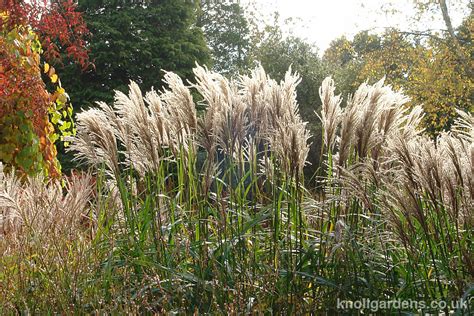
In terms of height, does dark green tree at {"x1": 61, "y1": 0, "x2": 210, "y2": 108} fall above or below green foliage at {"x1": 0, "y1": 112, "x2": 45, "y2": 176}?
above

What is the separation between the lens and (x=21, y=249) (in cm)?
365

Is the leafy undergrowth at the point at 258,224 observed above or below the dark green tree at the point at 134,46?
below

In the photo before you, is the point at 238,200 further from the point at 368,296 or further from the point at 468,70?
the point at 468,70

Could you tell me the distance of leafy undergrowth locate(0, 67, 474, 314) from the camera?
2.91 meters

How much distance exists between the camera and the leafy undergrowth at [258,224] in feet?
9.53

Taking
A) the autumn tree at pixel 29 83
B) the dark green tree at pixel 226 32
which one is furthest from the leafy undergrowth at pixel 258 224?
the dark green tree at pixel 226 32

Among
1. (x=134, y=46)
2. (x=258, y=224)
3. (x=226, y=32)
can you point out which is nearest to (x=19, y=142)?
(x=258, y=224)

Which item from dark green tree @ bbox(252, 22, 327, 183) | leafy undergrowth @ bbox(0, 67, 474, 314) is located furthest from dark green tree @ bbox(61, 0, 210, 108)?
leafy undergrowth @ bbox(0, 67, 474, 314)

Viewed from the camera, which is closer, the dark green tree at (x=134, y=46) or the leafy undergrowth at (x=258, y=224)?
the leafy undergrowth at (x=258, y=224)

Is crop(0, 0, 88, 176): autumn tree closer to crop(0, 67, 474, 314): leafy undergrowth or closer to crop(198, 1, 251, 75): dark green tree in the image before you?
crop(0, 67, 474, 314): leafy undergrowth

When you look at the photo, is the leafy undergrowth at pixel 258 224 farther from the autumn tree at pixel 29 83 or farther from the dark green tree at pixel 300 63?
the dark green tree at pixel 300 63

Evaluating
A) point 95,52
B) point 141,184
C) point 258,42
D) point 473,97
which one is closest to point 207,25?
point 258,42

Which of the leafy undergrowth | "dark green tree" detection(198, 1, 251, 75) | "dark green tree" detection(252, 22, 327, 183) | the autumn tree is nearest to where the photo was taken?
the leafy undergrowth

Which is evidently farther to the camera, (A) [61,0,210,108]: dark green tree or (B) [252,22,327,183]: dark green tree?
(B) [252,22,327,183]: dark green tree
